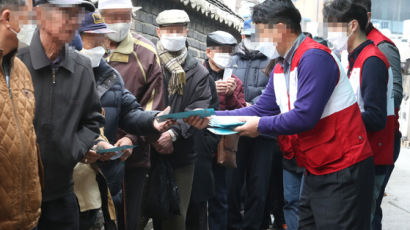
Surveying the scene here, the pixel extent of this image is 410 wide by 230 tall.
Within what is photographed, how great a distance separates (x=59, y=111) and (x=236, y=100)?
134 inches

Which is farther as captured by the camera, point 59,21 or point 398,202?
point 398,202

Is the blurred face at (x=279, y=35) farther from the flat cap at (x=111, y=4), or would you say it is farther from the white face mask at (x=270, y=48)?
the flat cap at (x=111, y=4)

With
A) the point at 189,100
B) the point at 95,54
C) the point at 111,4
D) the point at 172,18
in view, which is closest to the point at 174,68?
the point at 189,100

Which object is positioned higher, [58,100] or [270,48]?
[270,48]

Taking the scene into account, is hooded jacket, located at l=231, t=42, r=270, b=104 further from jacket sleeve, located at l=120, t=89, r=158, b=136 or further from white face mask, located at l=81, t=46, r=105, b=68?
white face mask, located at l=81, t=46, r=105, b=68

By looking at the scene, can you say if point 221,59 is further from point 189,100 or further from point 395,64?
point 395,64

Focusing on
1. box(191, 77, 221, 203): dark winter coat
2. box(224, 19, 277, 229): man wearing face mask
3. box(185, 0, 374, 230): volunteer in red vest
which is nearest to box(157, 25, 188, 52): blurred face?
box(191, 77, 221, 203): dark winter coat

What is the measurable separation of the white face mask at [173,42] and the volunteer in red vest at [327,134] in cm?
163

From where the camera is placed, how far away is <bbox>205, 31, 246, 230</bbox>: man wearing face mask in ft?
19.8

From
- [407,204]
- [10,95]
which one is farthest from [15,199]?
[407,204]

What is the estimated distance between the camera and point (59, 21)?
9.91 feet

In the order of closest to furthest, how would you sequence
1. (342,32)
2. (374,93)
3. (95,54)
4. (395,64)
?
1. (95,54)
2. (374,93)
3. (342,32)
4. (395,64)

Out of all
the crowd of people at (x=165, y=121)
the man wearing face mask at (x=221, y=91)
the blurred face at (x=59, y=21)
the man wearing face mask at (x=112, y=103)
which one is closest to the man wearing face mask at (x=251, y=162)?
the man wearing face mask at (x=221, y=91)

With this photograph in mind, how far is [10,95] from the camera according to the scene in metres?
2.57
